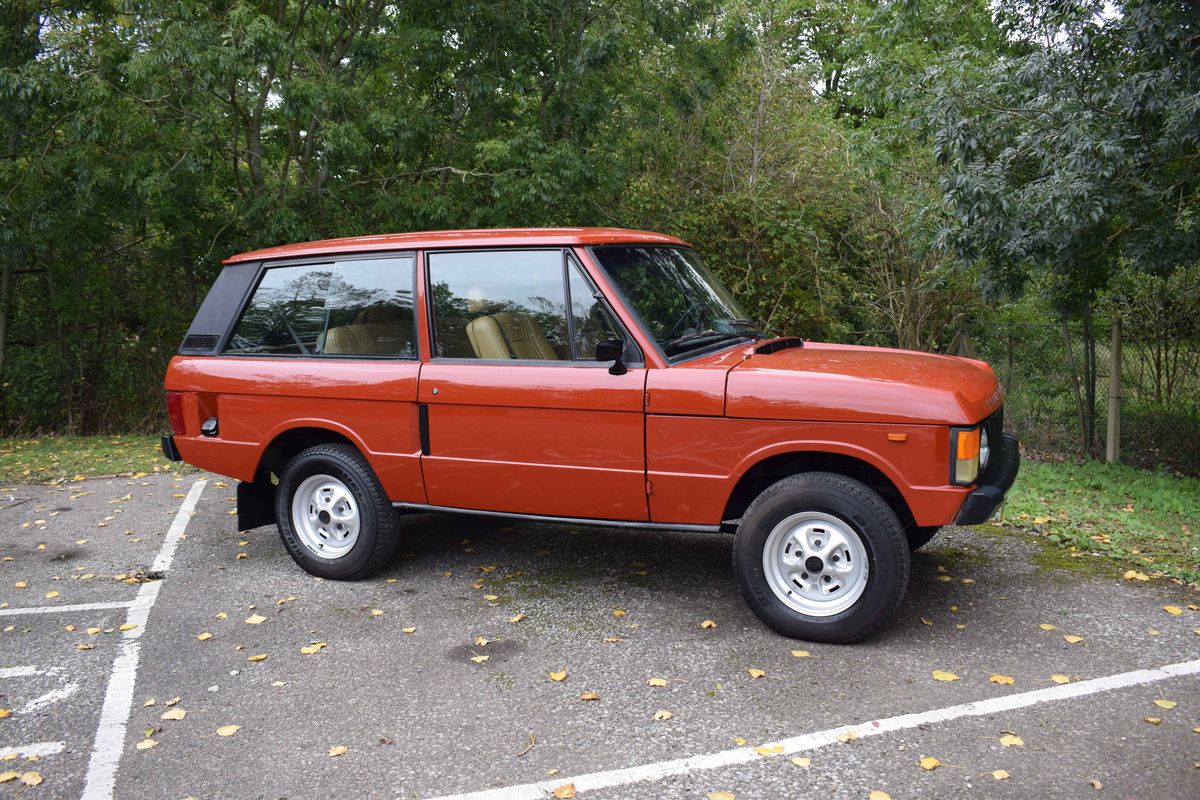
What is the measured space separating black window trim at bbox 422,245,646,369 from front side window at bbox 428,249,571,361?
0.02 metres

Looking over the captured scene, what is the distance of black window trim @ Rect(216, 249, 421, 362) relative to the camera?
5398 mm

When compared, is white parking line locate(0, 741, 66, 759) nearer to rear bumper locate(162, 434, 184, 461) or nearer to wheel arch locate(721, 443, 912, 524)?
rear bumper locate(162, 434, 184, 461)

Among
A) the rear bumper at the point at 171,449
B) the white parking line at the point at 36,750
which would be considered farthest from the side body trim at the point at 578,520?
the white parking line at the point at 36,750

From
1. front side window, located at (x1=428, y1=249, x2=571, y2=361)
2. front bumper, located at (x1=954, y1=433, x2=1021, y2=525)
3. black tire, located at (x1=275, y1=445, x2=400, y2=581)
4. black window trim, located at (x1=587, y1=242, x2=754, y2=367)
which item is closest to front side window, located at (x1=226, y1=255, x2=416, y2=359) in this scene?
front side window, located at (x1=428, y1=249, x2=571, y2=361)

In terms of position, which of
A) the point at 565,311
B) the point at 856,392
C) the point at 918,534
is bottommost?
the point at 918,534

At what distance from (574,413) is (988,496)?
203 cm

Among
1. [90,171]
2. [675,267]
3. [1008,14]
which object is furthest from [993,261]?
[90,171]

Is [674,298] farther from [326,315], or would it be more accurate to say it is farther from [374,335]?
[326,315]

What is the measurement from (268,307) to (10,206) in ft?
24.8

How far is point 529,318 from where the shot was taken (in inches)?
201

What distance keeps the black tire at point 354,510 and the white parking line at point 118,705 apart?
2.85ft

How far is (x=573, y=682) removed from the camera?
4.28m

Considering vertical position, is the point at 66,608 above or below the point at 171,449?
below

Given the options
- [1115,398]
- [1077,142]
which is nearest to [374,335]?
[1077,142]
